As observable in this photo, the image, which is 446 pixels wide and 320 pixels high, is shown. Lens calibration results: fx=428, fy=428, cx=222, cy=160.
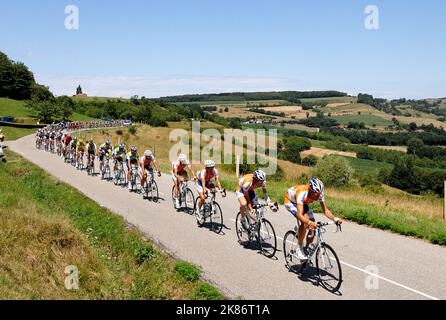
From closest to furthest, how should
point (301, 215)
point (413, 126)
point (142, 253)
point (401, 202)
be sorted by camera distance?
point (301, 215) → point (142, 253) → point (401, 202) → point (413, 126)

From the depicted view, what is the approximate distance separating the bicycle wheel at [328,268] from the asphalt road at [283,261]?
0.54ft

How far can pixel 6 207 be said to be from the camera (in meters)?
13.2

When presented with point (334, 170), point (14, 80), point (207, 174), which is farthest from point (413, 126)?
point (207, 174)

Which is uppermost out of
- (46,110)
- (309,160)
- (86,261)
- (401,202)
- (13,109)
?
(13,109)

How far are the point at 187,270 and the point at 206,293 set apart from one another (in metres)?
1.16

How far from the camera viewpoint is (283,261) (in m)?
9.66

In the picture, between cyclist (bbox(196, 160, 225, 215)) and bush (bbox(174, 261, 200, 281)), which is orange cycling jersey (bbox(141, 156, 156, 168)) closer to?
cyclist (bbox(196, 160, 225, 215))

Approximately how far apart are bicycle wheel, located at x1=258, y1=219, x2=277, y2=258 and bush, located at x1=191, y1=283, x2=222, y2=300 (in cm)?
250

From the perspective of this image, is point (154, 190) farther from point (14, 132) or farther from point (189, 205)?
point (14, 132)

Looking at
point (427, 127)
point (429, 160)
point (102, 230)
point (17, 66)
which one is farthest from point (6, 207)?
point (427, 127)

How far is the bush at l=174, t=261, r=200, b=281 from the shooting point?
8500 millimetres

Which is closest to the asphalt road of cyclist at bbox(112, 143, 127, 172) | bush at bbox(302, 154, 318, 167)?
cyclist at bbox(112, 143, 127, 172)

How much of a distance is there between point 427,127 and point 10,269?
134934mm
